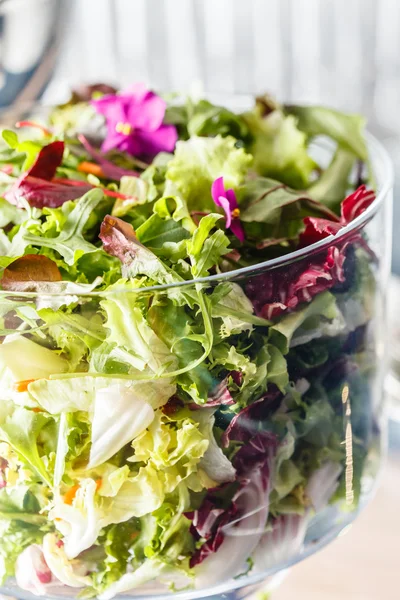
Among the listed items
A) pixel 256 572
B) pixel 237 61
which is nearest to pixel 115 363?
pixel 256 572

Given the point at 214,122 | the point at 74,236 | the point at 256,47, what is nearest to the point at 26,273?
the point at 74,236

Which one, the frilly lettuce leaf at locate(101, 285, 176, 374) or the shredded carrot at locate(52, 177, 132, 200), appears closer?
the frilly lettuce leaf at locate(101, 285, 176, 374)

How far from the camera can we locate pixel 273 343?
387mm

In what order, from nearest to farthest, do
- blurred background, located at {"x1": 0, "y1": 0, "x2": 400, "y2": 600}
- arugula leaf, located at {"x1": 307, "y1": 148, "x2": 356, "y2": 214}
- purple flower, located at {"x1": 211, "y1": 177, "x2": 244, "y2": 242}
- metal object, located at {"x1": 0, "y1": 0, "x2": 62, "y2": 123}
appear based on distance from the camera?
purple flower, located at {"x1": 211, "y1": 177, "x2": 244, "y2": 242}
arugula leaf, located at {"x1": 307, "y1": 148, "x2": 356, "y2": 214}
metal object, located at {"x1": 0, "y1": 0, "x2": 62, "y2": 123}
blurred background, located at {"x1": 0, "y1": 0, "x2": 400, "y2": 600}

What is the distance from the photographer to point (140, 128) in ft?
1.93

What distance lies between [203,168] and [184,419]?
0.64ft

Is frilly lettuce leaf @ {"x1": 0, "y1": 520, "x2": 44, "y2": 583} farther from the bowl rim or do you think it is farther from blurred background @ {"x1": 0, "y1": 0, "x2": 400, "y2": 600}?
blurred background @ {"x1": 0, "y1": 0, "x2": 400, "y2": 600}

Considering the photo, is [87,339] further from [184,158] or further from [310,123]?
[310,123]

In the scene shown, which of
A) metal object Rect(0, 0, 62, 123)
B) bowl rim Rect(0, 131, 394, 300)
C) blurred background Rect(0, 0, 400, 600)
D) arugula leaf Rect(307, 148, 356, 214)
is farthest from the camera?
blurred background Rect(0, 0, 400, 600)

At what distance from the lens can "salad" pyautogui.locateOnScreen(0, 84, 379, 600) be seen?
36cm

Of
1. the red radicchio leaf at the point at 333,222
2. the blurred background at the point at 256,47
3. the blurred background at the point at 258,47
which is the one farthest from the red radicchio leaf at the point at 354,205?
the blurred background at the point at 258,47

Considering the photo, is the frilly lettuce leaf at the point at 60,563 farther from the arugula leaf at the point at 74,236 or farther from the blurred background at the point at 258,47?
the blurred background at the point at 258,47

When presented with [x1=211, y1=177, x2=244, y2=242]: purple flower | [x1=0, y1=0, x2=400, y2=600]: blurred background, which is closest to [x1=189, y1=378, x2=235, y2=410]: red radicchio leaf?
[x1=211, y1=177, x2=244, y2=242]: purple flower

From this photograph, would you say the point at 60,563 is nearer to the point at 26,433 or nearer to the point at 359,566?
the point at 26,433
